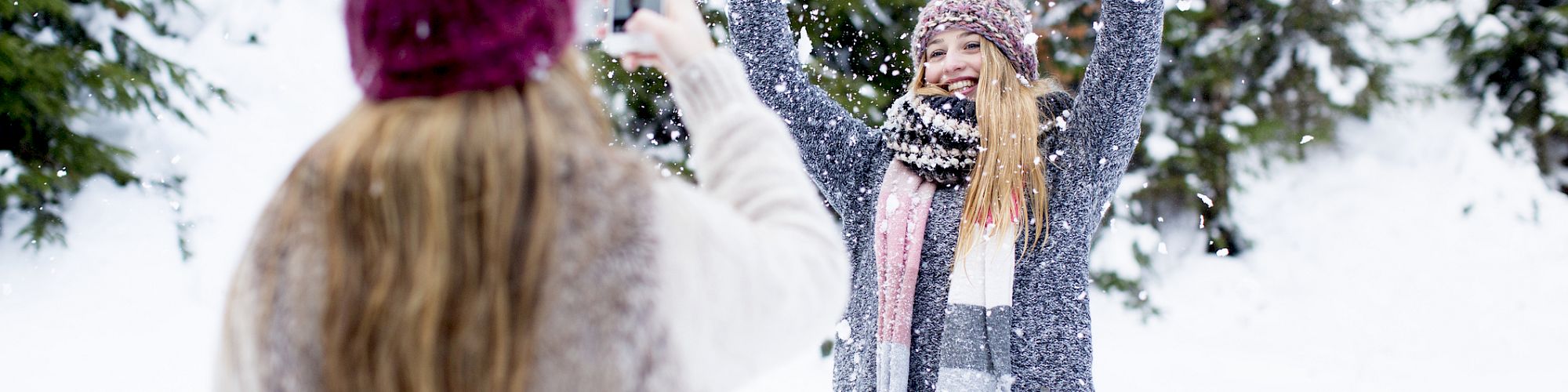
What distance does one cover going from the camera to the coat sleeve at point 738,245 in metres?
0.90

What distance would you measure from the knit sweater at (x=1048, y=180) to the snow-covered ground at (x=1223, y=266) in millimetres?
2448

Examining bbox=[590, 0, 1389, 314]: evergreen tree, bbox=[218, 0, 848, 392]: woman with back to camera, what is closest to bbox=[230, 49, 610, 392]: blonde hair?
bbox=[218, 0, 848, 392]: woman with back to camera

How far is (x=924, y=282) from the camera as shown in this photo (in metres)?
2.11

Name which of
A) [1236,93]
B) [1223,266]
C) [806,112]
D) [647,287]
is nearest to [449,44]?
[647,287]

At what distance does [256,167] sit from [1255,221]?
21.5 feet

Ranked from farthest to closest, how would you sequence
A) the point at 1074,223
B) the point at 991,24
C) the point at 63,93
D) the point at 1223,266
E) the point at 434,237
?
the point at 1223,266, the point at 63,93, the point at 991,24, the point at 1074,223, the point at 434,237

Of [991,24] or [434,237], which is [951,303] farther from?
[434,237]

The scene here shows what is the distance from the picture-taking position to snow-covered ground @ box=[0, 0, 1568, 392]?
14.6 feet

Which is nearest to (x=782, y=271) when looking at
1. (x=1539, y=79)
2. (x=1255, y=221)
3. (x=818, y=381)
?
(x=818, y=381)

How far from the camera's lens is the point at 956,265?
2.05 meters

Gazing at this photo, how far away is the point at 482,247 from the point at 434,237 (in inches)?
1.6

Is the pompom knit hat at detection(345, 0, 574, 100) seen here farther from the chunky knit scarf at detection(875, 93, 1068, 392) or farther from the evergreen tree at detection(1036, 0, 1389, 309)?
the evergreen tree at detection(1036, 0, 1389, 309)

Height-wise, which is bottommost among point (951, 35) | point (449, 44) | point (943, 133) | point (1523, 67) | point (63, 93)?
point (449, 44)

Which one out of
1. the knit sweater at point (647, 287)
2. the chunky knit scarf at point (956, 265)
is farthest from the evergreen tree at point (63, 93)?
the knit sweater at point (647, 287)
